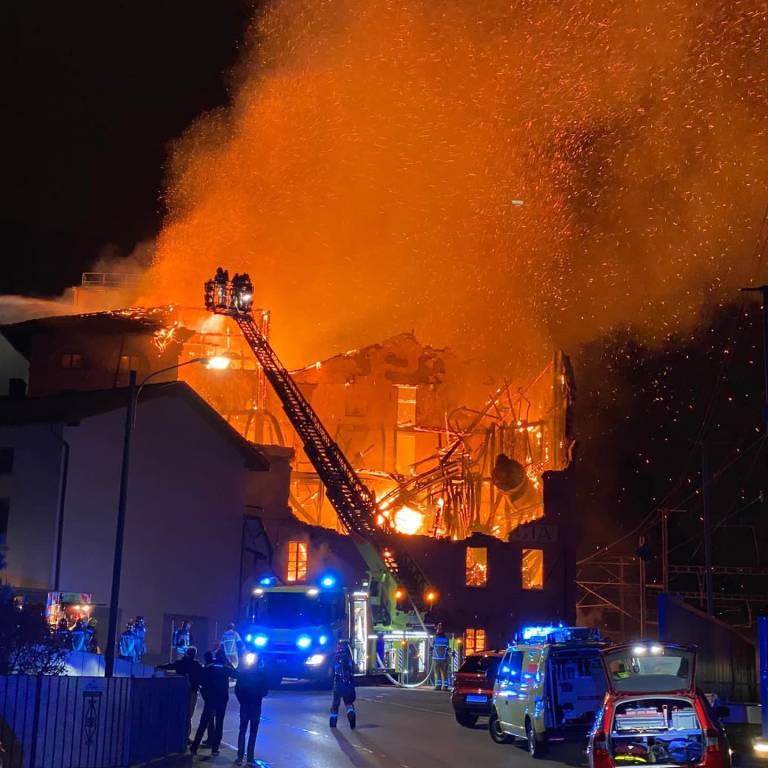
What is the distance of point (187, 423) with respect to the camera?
4116cm

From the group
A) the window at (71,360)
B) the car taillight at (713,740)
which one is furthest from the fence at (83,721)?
the window at (71,360)

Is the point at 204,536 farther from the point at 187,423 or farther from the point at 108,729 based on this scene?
the point at 108,729

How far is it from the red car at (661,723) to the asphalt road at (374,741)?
403cm

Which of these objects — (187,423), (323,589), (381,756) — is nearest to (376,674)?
(323,589)

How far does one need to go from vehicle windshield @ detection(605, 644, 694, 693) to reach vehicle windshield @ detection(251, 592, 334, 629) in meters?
17.5

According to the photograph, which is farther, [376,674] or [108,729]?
[376,674]

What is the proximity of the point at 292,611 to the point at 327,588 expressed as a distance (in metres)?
1.12

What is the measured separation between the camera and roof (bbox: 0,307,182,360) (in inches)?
1988

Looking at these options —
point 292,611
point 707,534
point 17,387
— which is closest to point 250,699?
point 292,611

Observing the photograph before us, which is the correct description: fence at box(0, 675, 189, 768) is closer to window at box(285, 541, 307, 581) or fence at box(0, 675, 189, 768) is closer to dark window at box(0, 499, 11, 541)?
dark window at box(0, 499, 11, 541)

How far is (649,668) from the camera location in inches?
512

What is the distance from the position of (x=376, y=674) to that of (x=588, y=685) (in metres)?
17.6

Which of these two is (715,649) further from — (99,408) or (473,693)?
(99,408)

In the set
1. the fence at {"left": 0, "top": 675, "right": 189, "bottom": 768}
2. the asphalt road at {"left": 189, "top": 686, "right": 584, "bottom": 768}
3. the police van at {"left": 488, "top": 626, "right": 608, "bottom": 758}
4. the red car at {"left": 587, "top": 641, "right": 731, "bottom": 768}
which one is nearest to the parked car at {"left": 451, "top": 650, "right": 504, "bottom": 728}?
the asphalt road at {"left": 189, "top": 686, "right": 584, "bottom": 768}
